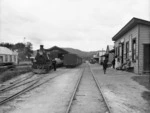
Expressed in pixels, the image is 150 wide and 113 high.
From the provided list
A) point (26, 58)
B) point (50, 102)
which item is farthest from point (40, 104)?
point (26, 58)

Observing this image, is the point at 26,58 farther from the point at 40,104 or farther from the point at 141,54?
the point at 40,104

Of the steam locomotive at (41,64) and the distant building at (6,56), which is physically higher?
the distant building at (6,56)

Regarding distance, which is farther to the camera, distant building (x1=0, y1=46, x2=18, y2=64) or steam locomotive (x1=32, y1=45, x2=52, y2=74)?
distant building (x1=0, y1=46, x2=18, y2=64)

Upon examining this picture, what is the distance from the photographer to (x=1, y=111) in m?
6.05

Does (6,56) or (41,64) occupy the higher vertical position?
(6,56)

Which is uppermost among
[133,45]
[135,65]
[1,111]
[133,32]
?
[133,32]

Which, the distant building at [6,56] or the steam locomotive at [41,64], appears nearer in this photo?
the steam locomotive at [41,64]

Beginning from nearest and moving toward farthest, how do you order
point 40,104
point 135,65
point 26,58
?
point 40,104, point 135,65, point 26,58

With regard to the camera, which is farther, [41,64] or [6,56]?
[6,56]

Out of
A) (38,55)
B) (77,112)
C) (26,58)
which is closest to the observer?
(77,112)

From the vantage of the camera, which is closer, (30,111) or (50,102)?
(30,111)

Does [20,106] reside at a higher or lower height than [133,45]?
lower

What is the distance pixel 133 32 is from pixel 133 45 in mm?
1386

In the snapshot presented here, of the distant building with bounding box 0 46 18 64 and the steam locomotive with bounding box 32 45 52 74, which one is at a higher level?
the distant building with bounding box 0 46 18 64
